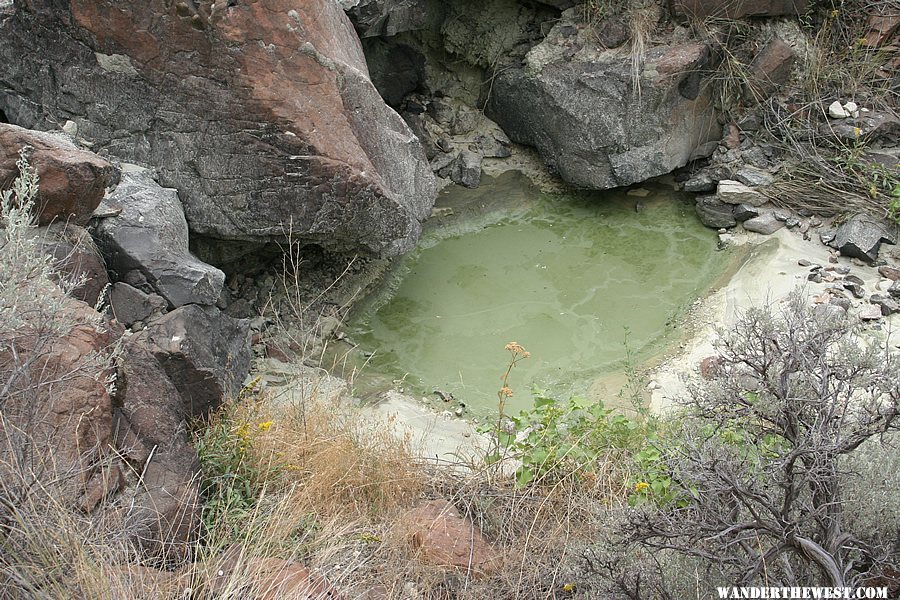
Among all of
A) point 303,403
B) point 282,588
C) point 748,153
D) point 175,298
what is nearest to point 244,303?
point 175,298

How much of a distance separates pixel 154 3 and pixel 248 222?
46.4 inches

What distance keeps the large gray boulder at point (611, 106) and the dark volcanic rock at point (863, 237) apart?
1315 millimetres

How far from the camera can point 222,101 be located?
4.32m

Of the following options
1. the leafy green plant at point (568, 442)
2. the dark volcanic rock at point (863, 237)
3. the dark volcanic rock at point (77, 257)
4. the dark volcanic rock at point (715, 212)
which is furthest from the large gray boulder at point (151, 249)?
the dark volcanic rock at point (863, 237)

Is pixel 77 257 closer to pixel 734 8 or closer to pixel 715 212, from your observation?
pixel 715 212

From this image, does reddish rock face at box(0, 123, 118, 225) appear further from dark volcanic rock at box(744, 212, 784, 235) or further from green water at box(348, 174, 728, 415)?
dark volcanic rock at box(744, 212, 784, 235)

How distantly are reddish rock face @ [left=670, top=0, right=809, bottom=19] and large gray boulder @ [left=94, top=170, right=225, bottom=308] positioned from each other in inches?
154

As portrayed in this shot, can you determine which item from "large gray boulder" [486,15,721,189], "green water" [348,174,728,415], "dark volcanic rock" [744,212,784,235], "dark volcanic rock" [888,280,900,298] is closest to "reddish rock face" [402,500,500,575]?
"green water" [348,174,728,415]

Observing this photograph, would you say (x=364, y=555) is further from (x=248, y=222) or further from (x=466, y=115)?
(x=466, y=115)

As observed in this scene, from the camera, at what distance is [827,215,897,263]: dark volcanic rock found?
532 centimetres

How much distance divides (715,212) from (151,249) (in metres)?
3.90

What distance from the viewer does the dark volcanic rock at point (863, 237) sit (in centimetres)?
532

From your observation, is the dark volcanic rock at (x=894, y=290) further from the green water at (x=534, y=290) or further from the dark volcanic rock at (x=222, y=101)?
the dark volcanic rock at (x=222, y=101)

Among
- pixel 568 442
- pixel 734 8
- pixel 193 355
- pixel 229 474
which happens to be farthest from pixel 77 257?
pixel 734 8
